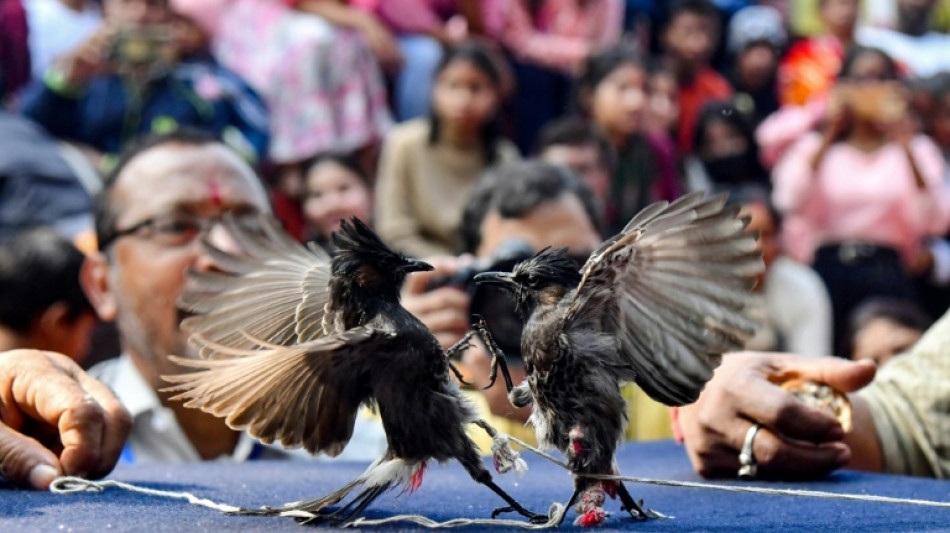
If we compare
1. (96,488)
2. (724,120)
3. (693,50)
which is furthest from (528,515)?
(693,50)

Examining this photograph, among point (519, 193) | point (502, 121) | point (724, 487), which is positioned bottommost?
point (724, 487)

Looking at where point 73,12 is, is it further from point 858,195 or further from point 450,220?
point 858,195

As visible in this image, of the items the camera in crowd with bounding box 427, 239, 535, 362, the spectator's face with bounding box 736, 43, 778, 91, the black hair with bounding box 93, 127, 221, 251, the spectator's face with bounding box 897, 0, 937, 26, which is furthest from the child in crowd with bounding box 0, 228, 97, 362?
the spectator's face with bounding box 897, 0, 937, 26

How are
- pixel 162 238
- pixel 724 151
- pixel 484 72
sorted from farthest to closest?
pixel 724 151
pixel 484 72
pixel 162 238

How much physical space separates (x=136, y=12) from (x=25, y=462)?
363 centimetres

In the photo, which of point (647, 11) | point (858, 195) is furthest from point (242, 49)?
point (858, 195)

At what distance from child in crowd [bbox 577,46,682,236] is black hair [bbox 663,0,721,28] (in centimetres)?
105

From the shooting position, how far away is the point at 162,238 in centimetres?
301

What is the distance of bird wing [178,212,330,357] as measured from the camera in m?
1.79

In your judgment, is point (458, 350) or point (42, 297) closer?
point (458, 350)

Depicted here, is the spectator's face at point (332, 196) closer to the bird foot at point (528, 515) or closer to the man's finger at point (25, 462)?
the man's finger at point (25, 462)

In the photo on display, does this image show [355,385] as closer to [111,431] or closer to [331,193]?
[111,431]

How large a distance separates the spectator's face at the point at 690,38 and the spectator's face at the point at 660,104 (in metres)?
0.56

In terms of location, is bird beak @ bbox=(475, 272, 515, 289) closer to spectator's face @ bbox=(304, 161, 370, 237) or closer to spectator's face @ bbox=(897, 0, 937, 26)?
spectator's face @ bbox=(304, 161, 370, 237)
